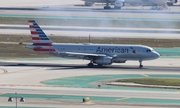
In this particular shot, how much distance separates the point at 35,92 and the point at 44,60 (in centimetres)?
2877

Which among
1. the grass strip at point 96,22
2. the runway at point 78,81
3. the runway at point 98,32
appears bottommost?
the runway at point 78,81

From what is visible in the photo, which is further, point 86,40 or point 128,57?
point 86,40

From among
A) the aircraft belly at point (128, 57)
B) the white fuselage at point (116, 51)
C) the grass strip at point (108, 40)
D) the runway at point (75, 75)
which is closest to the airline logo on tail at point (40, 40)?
the white fuselage at point (116, 51)

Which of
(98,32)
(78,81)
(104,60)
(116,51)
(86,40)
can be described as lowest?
(78,81)

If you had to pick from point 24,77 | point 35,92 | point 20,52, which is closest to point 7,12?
point 20,52

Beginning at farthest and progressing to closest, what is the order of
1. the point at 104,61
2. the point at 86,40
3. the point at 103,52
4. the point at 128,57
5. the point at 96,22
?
the point at 96,22 → the point at 86,40 → the point at 103,52 → the point at 128,57 → the point at 104,61

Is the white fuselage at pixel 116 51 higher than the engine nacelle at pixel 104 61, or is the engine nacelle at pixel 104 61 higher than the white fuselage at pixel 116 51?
the white fuselage at pixel 116 51

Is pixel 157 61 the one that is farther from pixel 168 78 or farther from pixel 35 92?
pixel 35 92

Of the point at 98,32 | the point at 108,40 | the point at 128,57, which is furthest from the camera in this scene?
the point at 98,32

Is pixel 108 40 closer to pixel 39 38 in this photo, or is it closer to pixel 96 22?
pixel 39 38

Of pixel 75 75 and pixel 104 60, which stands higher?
pixel 104 60

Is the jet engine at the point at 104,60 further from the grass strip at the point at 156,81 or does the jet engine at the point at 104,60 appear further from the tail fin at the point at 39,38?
the grass strip at the point at 156,81

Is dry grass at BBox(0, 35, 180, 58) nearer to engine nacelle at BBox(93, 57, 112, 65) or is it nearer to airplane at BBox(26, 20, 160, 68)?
airplane at BBox(26, 20, 160, 68)

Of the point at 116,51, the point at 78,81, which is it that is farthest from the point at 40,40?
the point at 78,81
